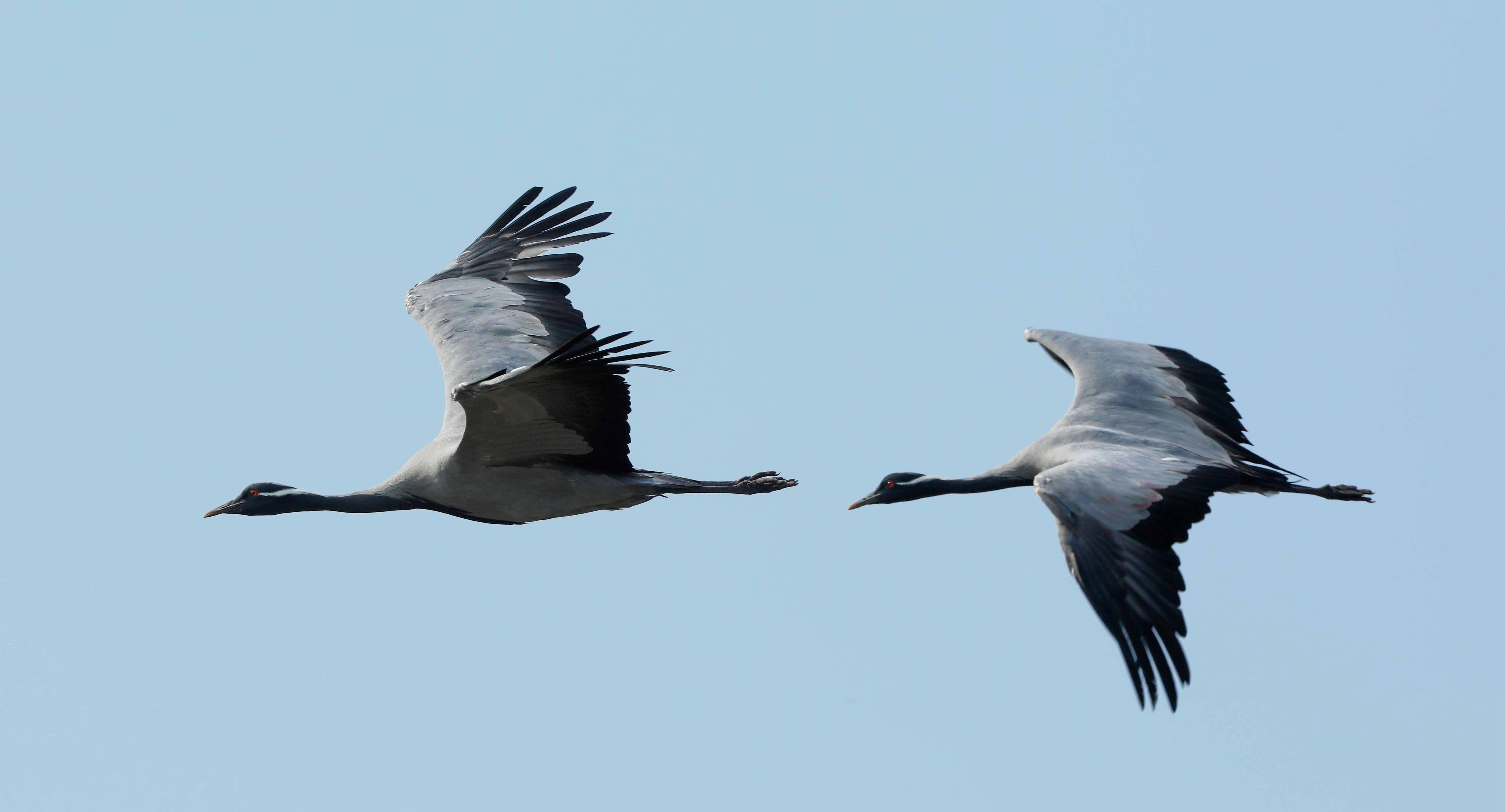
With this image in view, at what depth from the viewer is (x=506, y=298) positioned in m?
15.9

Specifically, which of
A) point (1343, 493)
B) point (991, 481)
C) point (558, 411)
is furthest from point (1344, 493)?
point (558, 411)

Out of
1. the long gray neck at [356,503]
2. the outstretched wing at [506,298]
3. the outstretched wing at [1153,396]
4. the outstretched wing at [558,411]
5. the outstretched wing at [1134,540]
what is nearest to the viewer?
the outstretched wing at [1134,540]

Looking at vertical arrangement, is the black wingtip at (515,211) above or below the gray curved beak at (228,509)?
above

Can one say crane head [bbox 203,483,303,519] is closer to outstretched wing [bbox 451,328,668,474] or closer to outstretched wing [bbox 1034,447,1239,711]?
outstretched wing [bbox 451,328,668,474]

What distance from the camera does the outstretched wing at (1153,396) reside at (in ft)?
47.4

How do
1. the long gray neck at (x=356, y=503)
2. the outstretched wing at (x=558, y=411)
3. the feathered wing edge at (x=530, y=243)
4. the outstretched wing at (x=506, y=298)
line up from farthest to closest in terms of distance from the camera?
the feathered wing edge at (x=530, y=243) → the outstretched wing at (x=506, y=298) → the long gray neck at (x=356, y=503) → the outstretched wing at (x=558, y=411)

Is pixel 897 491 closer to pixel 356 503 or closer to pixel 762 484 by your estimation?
pixel 762 484

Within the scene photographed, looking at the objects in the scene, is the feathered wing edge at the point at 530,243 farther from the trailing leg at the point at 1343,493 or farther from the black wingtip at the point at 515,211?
the trailing leg at the point at 1343,493

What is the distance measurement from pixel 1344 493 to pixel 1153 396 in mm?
1895

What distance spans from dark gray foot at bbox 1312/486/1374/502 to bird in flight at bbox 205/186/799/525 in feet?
14.9

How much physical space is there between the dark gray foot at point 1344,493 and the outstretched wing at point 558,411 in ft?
19.5

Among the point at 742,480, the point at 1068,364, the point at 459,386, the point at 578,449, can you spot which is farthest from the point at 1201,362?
the point at 459,386

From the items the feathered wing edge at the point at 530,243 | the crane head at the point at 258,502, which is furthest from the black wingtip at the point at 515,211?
the crane head at the point at 258,502

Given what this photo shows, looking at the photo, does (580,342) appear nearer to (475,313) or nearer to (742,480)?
(742,480)
